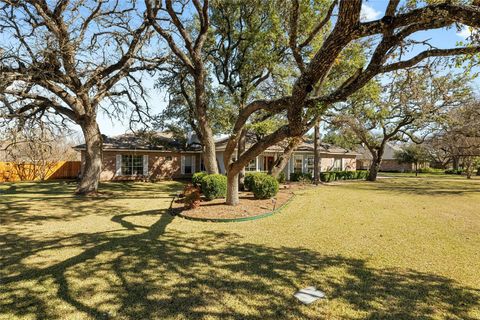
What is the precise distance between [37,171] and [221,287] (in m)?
25.2

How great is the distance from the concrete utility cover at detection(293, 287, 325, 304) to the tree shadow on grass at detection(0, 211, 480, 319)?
104mm

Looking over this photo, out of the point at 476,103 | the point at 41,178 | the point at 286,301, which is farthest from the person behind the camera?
the point at 41,178

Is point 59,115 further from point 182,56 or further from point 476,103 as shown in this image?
point 476,103

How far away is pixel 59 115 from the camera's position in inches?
573

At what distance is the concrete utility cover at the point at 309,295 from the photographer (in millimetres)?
3842

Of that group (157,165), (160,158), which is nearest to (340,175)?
(160,158)

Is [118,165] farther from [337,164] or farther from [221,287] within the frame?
[337,164]

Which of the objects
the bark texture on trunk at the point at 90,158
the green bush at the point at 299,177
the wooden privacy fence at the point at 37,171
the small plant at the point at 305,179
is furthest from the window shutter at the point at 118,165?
the small plant at the point at 305,179

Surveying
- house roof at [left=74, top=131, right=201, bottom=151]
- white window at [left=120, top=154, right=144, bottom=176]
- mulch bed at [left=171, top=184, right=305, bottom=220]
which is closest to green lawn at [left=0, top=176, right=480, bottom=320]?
mulch bed at [left=171, top=184, right=305, bottom=220]

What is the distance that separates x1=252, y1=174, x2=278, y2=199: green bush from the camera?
1203cm

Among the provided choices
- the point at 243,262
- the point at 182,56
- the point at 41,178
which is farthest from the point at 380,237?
the point at 41,178

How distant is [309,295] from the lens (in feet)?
13.0

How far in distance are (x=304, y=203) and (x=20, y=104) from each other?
1466cm

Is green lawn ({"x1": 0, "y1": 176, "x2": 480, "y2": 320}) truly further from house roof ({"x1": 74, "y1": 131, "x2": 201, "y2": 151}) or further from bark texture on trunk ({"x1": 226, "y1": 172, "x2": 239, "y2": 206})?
house roof ({"x1": 74, "y1": 131, "x2": 201, "y2": 151})
